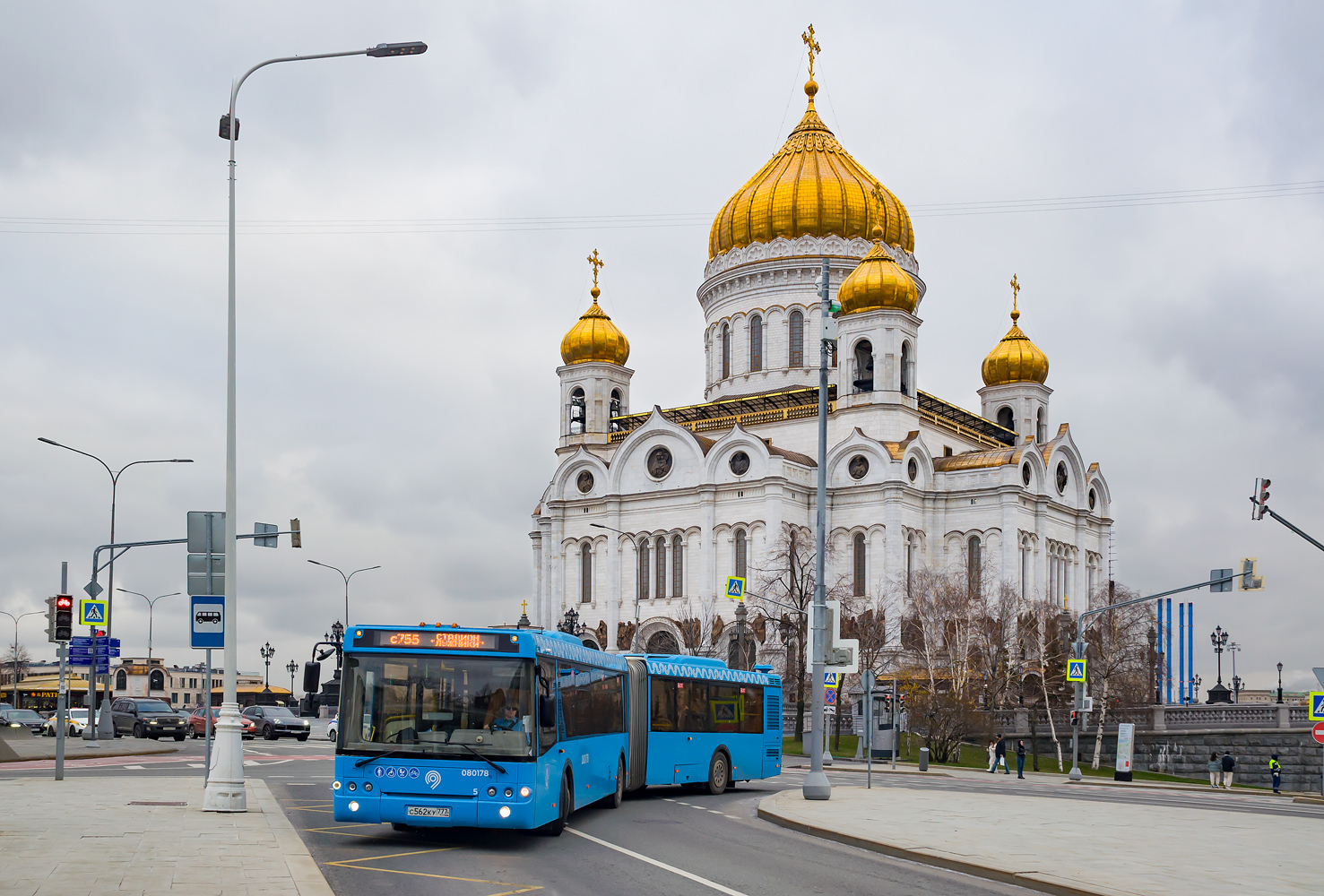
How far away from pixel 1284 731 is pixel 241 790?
41776 millimetres

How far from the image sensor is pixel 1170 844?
17.4 metres

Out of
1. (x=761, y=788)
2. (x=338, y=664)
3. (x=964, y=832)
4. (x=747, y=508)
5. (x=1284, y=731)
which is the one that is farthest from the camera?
(x=747, y=508)

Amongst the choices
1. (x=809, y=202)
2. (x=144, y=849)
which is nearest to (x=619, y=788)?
(x=144, y=849)

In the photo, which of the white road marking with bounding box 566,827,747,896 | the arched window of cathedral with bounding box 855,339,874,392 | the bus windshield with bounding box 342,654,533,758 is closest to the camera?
the white road marking with bounding box 566,827,747,896

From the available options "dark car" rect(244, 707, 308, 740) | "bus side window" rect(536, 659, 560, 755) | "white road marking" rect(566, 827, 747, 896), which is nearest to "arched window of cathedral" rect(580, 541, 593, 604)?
"dark car" rect(244, 707, 308, 740)

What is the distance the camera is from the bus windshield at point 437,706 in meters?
16.0

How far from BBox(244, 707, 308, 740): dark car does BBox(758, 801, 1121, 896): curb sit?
32.4 metres

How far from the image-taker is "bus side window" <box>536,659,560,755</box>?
1642cm

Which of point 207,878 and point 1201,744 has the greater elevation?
point 207,878

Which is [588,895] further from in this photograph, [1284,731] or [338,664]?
[1284,731]

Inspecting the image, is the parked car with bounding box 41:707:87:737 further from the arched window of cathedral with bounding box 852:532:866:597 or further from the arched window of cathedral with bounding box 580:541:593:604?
the arched window of cathedral with bounding box 852:532:866:597

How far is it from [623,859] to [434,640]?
3231 millimetres

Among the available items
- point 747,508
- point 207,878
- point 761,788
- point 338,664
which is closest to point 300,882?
point 207,878

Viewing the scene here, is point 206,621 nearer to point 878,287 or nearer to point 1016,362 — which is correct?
point 878,287
